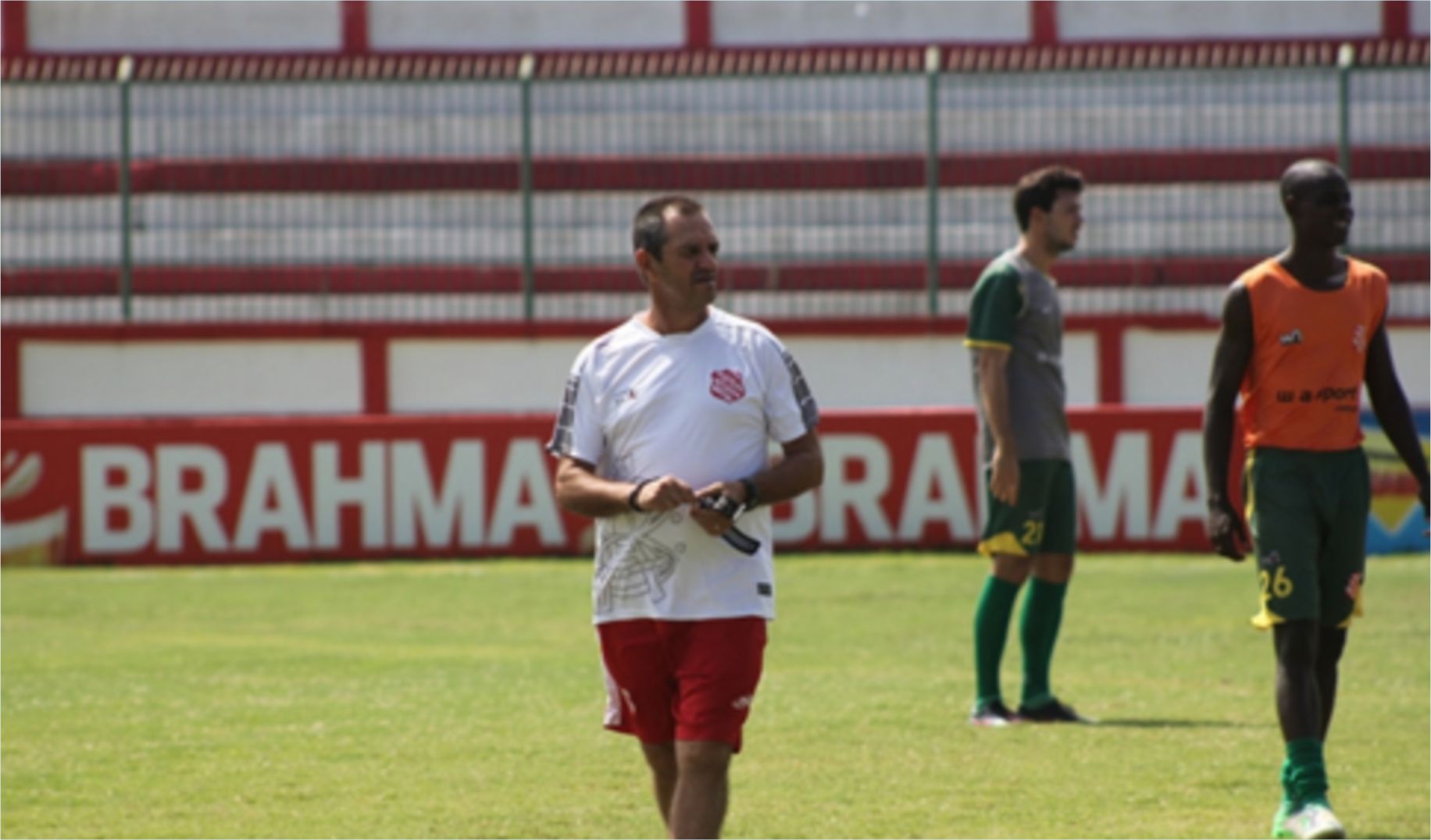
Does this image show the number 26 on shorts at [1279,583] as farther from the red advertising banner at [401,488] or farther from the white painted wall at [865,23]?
the white painted wall at [865,23]

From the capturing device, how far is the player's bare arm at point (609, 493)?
6.23 m

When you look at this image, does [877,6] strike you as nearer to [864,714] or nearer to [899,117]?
[899,117]

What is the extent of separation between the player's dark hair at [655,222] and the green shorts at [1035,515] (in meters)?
3.82

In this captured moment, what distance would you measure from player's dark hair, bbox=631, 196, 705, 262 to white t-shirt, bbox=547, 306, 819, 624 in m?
0.21

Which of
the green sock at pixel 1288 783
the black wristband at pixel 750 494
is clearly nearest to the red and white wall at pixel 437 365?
the green sock at pixel 1288 783

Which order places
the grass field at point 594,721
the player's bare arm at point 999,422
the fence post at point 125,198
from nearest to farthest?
the grass field at point 594,721 < the player's bare arm at point 999,422 < the fence post at point 125,198

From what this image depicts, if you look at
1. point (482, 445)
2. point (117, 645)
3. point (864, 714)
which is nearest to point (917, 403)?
point (482, 445)

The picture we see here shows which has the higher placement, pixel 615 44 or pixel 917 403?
pixel 615 44

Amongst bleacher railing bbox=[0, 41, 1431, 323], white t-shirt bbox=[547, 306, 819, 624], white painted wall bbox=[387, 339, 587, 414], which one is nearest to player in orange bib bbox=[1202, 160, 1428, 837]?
white t-shirt bbox=[547, 306, 819, 624]

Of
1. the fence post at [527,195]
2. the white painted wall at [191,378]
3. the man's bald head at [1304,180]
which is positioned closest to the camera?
the man's bald head at [1304,180]

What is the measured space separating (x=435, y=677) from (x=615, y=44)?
17.1 metres

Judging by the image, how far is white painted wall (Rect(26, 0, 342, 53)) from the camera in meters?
27.9

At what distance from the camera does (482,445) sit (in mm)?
19297

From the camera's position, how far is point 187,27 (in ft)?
92.6
